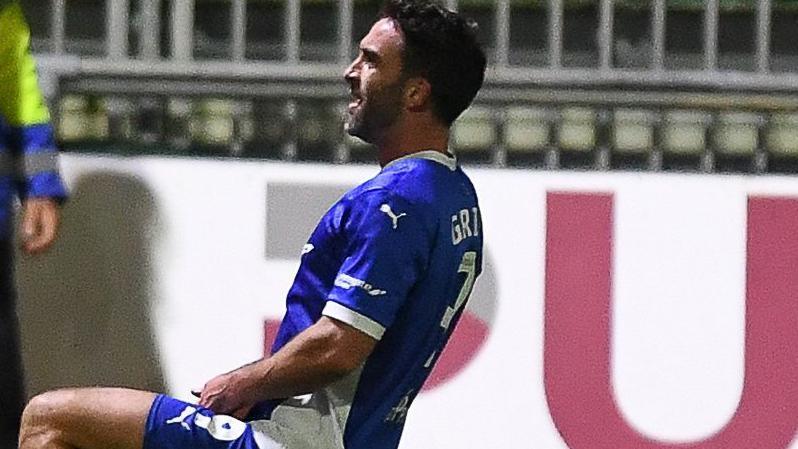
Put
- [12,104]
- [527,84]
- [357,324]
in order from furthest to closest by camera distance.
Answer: [527,84] < [12,104] < [357,324]

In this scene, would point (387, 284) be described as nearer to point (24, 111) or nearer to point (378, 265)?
point (378, 265)

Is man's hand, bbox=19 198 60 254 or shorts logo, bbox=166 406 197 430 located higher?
man's hand, bbox=19 198 60 254

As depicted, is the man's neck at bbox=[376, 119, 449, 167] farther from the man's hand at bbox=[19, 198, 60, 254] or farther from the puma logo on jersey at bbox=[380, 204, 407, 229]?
the man's hand at bbox=[19, 198, 60, 254]

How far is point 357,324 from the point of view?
2.51m

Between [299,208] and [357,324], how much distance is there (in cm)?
140

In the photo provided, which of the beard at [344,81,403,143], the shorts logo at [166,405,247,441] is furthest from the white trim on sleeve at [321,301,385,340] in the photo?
the beard at [344,81,403,143]

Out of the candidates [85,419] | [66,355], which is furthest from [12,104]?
[85,419]

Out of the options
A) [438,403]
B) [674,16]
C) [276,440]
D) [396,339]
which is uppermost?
[674,16]

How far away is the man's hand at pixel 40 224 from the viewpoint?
369 centimetres

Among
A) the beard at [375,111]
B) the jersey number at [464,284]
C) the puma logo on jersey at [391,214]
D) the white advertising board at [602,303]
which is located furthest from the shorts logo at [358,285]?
the white advertising board at [602,303]

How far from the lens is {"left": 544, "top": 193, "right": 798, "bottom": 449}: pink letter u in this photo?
3.79m

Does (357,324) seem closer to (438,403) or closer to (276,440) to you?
(276,440)

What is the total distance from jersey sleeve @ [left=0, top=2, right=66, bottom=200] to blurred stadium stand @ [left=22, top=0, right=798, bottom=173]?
0.96 ft

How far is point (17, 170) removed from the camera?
3711mm
